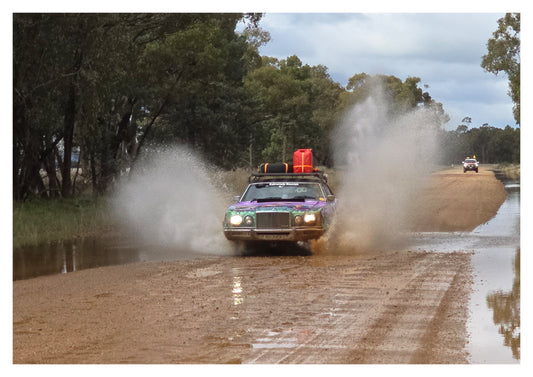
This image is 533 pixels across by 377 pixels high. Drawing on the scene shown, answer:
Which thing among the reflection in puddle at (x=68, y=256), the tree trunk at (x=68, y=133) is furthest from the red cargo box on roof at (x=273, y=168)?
the tree trunk at (x=68, y=133)

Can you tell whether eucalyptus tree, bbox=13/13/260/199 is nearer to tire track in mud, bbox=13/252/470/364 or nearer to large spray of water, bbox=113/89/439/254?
large spray of water, bbox=113/89/439/254

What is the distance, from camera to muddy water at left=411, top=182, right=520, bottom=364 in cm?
725

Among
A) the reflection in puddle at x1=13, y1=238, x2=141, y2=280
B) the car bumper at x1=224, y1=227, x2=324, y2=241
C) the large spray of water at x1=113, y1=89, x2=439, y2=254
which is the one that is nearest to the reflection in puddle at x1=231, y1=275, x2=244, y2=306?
the car bumper at x1=224, y1=227, x2=324, y2=241

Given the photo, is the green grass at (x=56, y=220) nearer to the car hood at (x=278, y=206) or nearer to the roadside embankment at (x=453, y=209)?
the car hood at (x=278, y=206)

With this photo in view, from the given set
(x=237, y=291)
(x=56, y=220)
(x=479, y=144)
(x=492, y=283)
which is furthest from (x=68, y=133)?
(x=479, y=144)

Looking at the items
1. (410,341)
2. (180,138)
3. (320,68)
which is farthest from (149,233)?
(320,68)

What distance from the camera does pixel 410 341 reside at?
24.1ft

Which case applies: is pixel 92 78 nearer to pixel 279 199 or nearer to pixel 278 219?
pixel 279 199

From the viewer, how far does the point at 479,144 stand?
529 ft

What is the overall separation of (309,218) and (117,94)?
18631 mm

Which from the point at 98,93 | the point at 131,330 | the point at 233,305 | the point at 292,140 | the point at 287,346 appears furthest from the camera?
the point at 292,140

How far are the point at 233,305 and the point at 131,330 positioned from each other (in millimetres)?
1733

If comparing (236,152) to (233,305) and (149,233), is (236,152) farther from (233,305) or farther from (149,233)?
(233,305)

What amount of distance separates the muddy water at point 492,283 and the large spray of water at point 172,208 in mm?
4775
